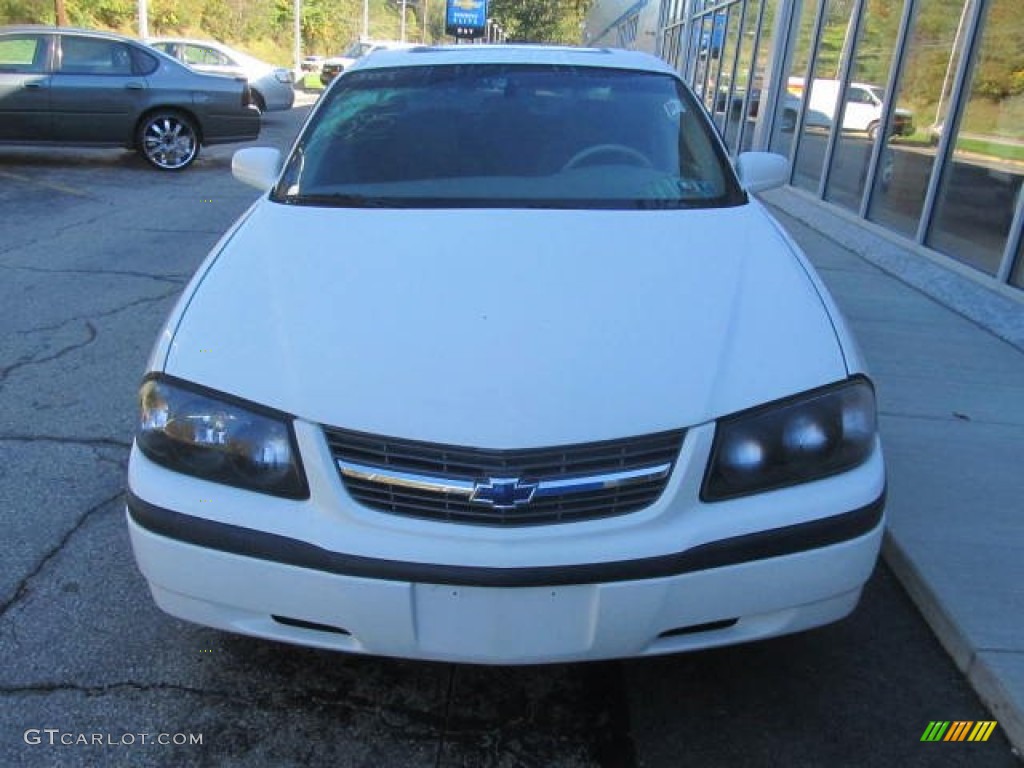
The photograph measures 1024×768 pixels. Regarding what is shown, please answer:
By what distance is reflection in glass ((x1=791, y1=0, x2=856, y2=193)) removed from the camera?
9.30 meters

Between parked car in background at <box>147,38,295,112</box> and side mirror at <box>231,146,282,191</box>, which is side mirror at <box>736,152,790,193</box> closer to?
side mirror at <box>231,146,282,191</box>

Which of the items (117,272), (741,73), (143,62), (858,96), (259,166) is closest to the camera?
(259,166)

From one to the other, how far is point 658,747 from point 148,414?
1.45m

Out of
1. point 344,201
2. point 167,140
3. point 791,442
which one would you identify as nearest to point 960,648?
point 791,442

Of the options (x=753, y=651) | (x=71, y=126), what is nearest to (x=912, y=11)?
(x=753, y=651)

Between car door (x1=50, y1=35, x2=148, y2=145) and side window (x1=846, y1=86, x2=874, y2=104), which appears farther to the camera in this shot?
car door (x1=50, y1=35, x2=148, y2=145)

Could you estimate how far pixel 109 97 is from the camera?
35.7ft

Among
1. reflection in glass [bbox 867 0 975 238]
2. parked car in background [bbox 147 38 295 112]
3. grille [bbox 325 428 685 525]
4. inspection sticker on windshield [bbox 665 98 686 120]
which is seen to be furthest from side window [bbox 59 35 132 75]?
grille [bbox 325 428 685 525]

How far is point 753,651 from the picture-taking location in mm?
2562

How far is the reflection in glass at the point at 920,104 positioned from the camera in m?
6.87

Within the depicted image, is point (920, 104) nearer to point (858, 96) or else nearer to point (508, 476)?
point (858, 96)

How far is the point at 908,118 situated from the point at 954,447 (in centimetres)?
475

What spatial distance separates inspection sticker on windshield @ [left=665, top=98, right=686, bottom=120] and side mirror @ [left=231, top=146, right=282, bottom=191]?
1530 millimetres

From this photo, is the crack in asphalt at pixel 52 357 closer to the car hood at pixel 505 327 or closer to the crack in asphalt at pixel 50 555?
the crack in asphalt at pixel 50 555
